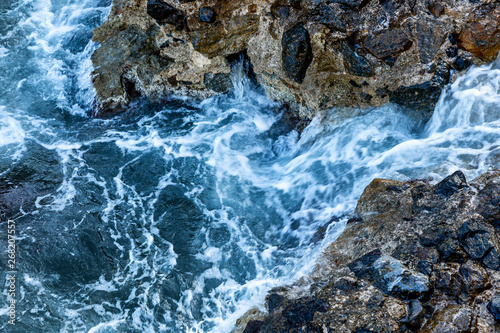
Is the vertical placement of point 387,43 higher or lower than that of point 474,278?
higher

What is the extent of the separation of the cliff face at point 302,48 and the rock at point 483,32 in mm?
12

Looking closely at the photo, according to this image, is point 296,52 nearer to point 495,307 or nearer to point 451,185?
point 451,185

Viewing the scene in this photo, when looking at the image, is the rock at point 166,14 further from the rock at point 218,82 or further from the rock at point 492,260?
the rock at point 492,260

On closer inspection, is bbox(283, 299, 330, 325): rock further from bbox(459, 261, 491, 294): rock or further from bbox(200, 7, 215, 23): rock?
bbox(200, 7, 215, 23): rock

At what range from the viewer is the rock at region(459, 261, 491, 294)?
3.21 meters

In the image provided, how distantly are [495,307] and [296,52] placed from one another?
4.34 metres

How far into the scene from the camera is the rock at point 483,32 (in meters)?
5.18

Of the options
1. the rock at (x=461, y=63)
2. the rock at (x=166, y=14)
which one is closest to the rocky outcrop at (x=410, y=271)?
the rock at (x=461, y=63)

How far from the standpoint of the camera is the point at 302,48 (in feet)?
19.5

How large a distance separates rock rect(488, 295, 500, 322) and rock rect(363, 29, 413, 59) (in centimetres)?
354

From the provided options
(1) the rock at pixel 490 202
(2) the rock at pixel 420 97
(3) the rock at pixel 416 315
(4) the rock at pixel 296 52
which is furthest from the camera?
(4) the rock at pixel 296 52

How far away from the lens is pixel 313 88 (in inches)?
246

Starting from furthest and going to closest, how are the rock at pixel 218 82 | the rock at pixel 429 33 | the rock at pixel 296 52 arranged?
1. the rock at pixel 218 82
2. the rock at pixel 296 52
3. the rock at pixel 429 33

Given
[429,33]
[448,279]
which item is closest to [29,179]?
[448,279]
